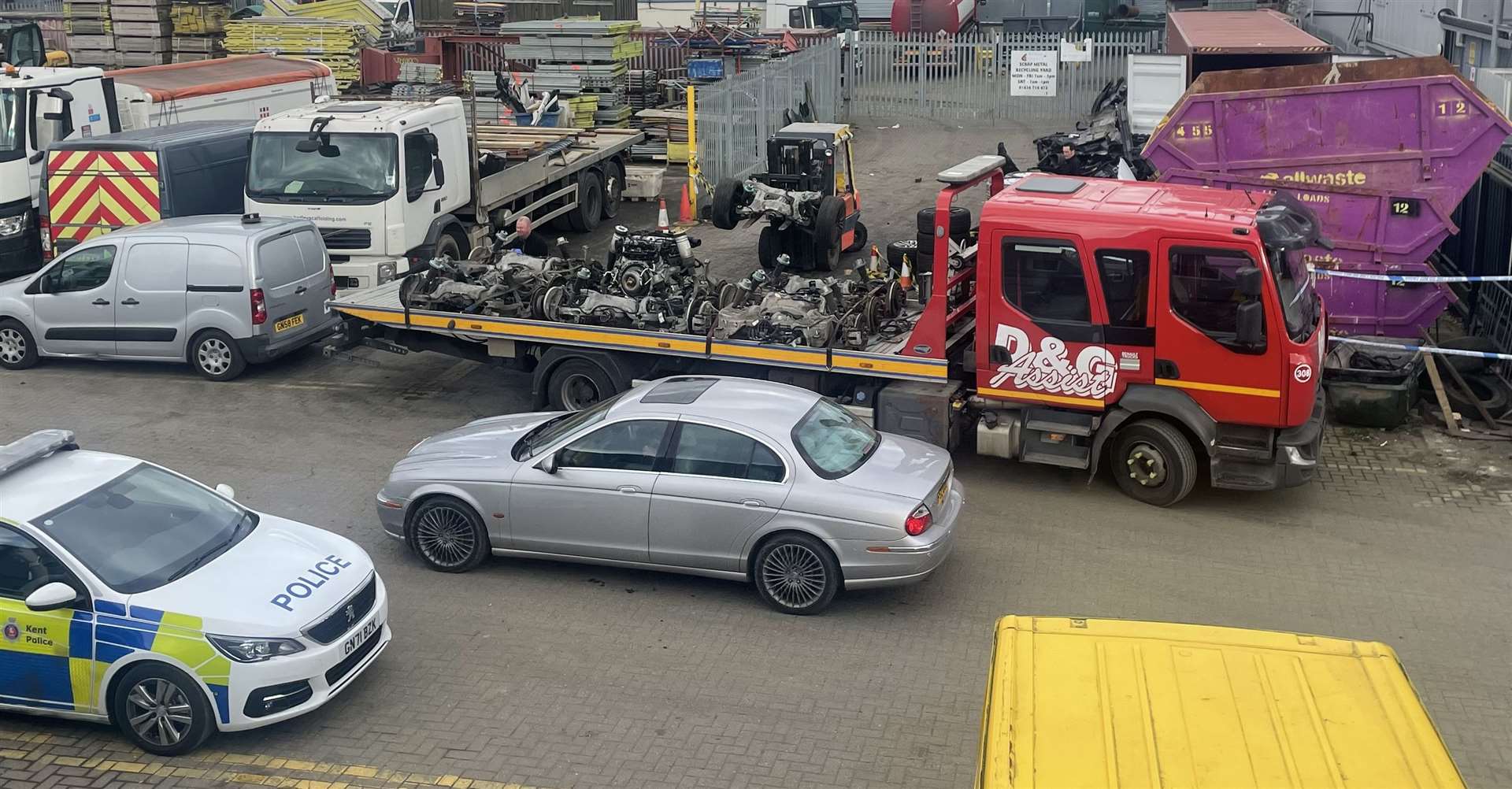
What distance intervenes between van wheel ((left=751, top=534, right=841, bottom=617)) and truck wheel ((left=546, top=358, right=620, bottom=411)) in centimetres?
393

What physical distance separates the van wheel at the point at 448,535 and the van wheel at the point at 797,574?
6.42 feet

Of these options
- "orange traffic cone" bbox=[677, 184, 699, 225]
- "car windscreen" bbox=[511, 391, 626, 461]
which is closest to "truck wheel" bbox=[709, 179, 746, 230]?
"orange traffic cone" bbox=[677, 184, 699, 225]

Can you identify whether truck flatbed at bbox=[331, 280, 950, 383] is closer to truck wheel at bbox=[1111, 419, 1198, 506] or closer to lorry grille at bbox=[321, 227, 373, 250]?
truck wheel at bbox=[1111, 419, 1198, 506]

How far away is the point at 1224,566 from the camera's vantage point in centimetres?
967

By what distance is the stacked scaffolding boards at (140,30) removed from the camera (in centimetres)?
2861

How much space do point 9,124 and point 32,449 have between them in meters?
11.6

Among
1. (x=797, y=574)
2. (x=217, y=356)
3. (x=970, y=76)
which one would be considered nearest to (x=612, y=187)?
(x=217, y=356)

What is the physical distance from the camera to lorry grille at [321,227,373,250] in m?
15.4

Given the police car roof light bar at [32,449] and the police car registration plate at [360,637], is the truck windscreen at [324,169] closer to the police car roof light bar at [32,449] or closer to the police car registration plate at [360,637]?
the police car roof light bar at [32,449]

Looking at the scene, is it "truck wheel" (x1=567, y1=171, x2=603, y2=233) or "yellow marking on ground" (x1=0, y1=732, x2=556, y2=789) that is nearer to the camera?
"yellow marking on ground" (x1=0, y1=732, x2=556, y2=789)

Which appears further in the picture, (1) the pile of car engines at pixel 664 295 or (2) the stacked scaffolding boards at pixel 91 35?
(2) the stacked scaffolding boards at pixel 91 35

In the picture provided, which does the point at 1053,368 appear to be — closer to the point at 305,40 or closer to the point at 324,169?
the point at 324,169

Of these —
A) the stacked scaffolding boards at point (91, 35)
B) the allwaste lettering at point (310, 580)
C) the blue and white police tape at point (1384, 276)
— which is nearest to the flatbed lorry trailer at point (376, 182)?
the allwaste lettering at point (310, 580)

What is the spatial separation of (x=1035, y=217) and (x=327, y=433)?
6.63 metres
